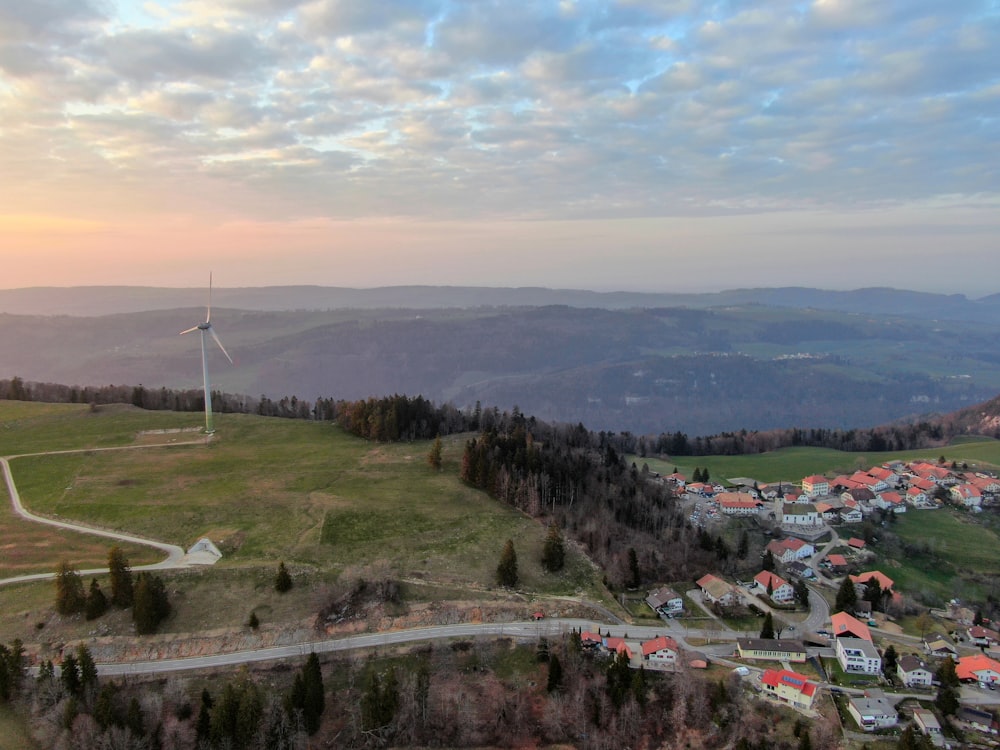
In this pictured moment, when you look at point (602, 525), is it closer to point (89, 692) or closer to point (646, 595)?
point (646, 595)

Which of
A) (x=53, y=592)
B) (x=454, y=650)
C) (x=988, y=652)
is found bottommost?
(x=988, y=652)

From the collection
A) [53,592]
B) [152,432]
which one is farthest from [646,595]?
[152,432]

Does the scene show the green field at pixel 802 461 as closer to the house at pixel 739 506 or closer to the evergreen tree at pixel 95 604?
the house at pixel 739 506

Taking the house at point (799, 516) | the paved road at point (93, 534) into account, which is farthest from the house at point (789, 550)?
the paved road at point (93, 534)

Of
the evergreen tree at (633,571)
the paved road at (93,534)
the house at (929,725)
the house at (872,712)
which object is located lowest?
the house at (929,725)

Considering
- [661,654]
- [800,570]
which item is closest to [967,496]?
[800,570]

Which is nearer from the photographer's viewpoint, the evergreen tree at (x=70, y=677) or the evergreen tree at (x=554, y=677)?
the evergreen tree at (x=70, y=677)

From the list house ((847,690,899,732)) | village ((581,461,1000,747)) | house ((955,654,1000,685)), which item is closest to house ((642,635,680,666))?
village ((581,461,1000,747))
